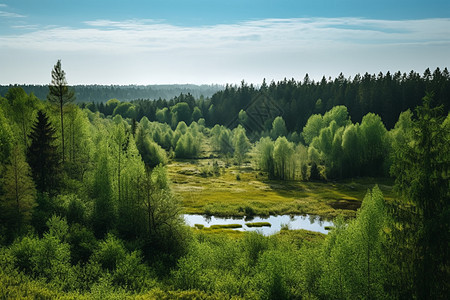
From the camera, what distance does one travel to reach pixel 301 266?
32719mm

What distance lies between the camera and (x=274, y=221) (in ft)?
217

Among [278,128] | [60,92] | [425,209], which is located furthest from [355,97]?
[425,209]

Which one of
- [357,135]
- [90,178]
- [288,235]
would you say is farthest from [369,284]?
[357,135]

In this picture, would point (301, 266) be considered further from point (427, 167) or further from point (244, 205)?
point (244, 205)

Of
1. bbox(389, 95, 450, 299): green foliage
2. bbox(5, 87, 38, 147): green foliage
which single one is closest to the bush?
bbox(389, 95, 450, 299): green foliage

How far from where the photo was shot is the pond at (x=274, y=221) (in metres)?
61.7

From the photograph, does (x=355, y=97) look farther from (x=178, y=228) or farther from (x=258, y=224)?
(x=178, y=228)

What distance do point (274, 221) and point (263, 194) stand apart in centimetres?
1874

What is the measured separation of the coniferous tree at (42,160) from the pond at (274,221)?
74.7ft

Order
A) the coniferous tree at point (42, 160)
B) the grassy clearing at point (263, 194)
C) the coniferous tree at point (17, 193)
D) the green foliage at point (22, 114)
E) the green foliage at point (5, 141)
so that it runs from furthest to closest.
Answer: the grassy clearing at point (263, 194), the green foliage at point (22, 114), the coniferous tree at point (42, 160), the green foliage at point (5, 141), the coniferous tree at point (17, 193)

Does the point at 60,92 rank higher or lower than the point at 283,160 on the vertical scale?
higher

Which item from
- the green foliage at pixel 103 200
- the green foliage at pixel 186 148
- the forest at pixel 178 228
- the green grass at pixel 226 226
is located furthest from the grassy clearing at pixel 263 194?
the green foliage at pixel 186 148

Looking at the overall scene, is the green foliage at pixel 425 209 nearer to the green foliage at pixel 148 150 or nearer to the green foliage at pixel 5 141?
the green foliage at pixel 5 141

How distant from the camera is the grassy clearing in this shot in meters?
71.2
